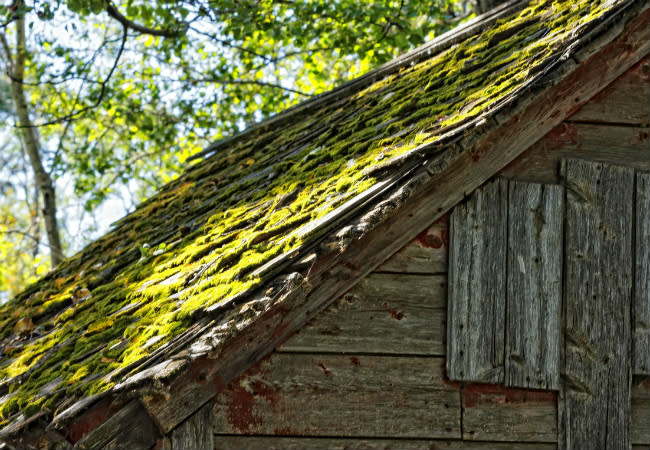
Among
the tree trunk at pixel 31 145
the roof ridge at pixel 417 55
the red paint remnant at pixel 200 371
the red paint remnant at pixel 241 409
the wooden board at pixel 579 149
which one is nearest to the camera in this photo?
the red paint remnant at pixel 200 371

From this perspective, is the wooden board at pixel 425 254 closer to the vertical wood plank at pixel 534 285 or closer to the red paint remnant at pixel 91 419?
the vertical wood plank at pixel 534 285

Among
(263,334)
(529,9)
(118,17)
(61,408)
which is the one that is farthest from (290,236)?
(118,17)

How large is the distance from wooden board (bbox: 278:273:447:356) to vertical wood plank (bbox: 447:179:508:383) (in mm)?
76

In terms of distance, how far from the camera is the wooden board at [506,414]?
150 inches

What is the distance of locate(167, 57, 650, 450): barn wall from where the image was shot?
3740 mm

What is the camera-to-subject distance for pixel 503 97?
3699mm

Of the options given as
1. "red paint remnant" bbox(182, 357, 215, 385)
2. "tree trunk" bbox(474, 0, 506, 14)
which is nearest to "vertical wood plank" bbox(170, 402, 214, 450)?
"red paint remnant" bbox(182, 357, 215, 385)

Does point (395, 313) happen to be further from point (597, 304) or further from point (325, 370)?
point (597, 304)

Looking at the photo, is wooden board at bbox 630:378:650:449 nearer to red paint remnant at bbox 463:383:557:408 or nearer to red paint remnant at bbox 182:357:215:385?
red paint remnant at bbox 463:383:557:408

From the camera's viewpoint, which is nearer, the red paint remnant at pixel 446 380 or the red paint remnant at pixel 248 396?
the red paint remnant at pixel 248 396

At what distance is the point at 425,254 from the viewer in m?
3.81

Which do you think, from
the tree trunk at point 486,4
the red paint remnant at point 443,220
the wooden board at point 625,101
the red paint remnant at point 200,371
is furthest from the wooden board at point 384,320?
the tree trunk at point 486,4

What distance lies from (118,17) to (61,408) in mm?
7512

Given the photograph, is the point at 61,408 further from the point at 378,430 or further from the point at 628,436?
the point at 628,436
